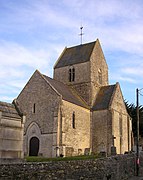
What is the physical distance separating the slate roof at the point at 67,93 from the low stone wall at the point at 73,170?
13801mm

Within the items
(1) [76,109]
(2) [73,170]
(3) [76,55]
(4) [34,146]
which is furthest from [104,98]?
(2) [73,170]

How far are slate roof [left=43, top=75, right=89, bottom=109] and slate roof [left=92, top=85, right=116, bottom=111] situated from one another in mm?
1743

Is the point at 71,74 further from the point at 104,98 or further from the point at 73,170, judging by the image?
the point at 73,170

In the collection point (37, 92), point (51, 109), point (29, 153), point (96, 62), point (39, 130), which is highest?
point (96, 62)

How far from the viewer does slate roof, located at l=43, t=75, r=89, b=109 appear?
33.8m

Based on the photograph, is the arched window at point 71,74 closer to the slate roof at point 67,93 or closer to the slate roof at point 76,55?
the slate roof at point 76,55

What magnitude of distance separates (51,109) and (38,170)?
1967 cm

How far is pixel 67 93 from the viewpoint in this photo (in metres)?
35.8

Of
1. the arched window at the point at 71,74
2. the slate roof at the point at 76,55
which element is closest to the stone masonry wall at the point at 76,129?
the arched window at the point at 71,74

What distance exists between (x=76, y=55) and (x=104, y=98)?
29.2 ft

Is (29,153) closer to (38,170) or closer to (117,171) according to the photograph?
(117,171)

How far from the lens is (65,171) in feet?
43.1

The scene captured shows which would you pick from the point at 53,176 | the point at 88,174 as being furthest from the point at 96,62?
the point at 53,176

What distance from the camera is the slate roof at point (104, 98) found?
122 feet
